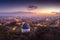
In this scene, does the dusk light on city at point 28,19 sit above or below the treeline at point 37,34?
above

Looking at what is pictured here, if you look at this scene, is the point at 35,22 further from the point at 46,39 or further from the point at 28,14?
the point at 46,39

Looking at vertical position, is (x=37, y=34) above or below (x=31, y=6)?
below

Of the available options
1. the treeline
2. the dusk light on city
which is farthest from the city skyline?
the treeline

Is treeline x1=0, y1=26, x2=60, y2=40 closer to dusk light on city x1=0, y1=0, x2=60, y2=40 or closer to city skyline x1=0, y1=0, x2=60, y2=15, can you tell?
dusk light on city x1=0, y1=0, x2=60, y2=40

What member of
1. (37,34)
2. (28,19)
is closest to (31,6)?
(28,19)

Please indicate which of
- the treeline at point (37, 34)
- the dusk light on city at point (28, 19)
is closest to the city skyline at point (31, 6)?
the dusk light on city at point (28, 19)

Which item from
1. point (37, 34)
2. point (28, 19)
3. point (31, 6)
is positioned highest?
point (31, 6)

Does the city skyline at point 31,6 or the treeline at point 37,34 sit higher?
the city skyline at point 31,6

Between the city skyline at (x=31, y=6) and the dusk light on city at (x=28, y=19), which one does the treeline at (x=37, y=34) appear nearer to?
the dusk light on city at (x=28, y=19)

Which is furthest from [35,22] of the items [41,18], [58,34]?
[58,34]

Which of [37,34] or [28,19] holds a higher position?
[28,19]

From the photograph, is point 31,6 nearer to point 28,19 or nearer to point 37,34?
point 28,19
